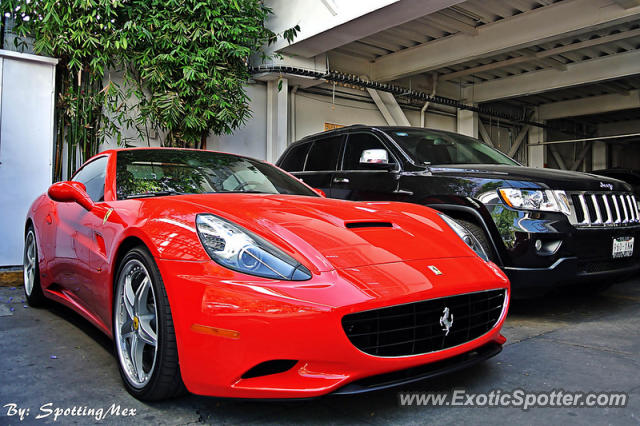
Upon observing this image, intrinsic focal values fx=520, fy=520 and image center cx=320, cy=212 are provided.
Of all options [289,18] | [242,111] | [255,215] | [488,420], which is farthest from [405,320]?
[289,18]

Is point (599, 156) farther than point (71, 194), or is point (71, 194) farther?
point (599, 156)

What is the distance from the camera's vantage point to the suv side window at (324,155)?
207 inches

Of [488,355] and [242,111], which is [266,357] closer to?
[488,355]

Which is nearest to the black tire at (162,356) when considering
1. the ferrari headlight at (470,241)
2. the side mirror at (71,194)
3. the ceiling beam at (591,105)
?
the side mirror at (71,194)

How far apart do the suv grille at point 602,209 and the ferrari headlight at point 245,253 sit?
2486mm

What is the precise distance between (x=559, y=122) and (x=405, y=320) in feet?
58.2

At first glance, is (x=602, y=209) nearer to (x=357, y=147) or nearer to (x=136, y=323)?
(x=357, y=147)

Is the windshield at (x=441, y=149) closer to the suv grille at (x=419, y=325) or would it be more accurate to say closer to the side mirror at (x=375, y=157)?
the side mirror at (x=375, y=157)

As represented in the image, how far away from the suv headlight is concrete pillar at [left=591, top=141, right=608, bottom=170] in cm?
1876

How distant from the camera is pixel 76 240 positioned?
2996 mm

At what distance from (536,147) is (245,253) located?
16.3 meters

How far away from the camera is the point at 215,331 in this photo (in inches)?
73.4

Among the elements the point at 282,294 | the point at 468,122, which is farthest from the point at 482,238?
the point at 468,122

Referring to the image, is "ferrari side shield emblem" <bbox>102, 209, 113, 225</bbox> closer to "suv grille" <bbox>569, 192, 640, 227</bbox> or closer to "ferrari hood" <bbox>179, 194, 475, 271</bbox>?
"ferrari hood" <bbox>179, 194, 475, 271</bbox>
